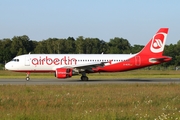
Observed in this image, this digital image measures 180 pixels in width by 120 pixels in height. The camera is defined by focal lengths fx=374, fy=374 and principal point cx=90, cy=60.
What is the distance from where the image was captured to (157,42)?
133 feet

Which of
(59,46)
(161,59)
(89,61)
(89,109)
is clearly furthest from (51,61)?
(59,46)

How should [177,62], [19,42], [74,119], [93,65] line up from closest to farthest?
[74,119] < [93,65] < [177,62] < [19,42]

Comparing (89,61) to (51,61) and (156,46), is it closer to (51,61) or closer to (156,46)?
(51,61)

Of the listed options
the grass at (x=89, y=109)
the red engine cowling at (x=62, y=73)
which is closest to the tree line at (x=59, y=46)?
the red engine cowling at (x=62, y=73)

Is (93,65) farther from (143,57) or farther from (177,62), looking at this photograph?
(177,62)

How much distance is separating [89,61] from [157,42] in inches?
302

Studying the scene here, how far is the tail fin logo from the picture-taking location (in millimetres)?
40500

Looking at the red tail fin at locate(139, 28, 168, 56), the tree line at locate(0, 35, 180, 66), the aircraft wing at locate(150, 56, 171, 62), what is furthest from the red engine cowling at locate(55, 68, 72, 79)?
the tree line at locate(0, 35, 180, 66)

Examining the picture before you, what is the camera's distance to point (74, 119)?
1103 cm

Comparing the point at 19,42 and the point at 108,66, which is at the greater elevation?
the point at 19,42

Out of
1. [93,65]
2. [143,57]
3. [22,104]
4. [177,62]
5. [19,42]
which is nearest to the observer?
[22,104]

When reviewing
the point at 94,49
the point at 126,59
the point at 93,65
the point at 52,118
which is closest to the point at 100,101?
the point at 52,118

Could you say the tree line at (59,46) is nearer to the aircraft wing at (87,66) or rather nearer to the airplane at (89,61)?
the airplane at (89,61)

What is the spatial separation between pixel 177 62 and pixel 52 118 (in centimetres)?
8907
